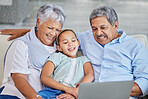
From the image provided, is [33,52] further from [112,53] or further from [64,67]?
[112,53]

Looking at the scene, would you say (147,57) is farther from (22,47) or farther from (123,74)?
(22,47)

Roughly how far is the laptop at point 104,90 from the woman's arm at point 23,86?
370 mm

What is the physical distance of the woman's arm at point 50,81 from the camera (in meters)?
1.63

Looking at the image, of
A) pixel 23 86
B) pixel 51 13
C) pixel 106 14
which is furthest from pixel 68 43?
pixel 23 86

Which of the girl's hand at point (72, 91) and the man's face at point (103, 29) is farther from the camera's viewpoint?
the man's face at point (103, 29)

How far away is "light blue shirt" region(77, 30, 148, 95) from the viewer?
1731mm

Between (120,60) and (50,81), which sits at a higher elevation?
(120,60)

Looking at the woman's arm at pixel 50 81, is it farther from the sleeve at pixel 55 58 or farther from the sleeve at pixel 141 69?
the sleeve at pixel 141 69

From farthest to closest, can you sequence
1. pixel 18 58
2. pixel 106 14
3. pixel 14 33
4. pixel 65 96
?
pixel 14 33 < pixel 106 14 < pixel 18 58 < pixel 65 96

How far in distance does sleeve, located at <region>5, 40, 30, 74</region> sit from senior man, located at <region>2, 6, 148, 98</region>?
508 millimetres

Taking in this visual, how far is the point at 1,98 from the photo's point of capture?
5.19 ft

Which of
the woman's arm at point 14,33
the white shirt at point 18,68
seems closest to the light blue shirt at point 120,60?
the white shirt at point 18,68

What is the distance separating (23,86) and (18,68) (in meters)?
0.15

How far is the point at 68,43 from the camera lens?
1.82 meters
